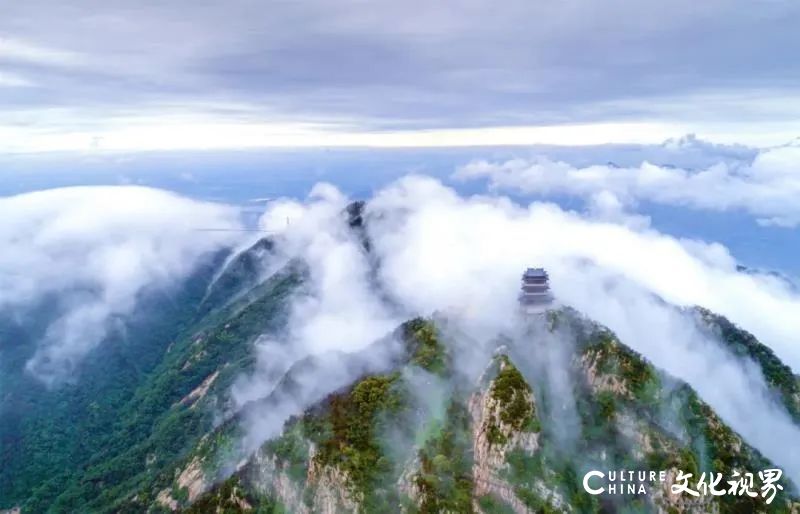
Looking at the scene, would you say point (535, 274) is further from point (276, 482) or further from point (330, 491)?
point (276, 482)

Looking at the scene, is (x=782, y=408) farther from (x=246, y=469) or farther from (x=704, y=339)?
(x=246, y=469)

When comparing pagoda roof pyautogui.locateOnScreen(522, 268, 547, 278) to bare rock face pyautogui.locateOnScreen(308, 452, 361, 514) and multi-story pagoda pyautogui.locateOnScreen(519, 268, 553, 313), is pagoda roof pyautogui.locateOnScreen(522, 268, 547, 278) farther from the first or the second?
bare rock face pyautogui.locateOnScreen(308, 452, 361, 514)

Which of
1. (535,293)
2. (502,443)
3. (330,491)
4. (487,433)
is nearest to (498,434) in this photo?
(502,443)

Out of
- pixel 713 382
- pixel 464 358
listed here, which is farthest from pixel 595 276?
pixel 464 358

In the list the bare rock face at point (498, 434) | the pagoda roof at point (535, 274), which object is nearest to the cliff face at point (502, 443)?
the bare rock face at point (498, 434)

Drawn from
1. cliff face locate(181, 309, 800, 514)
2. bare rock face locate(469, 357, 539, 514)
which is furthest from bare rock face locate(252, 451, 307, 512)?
bare rock face locate(469, 357, 539, 514)

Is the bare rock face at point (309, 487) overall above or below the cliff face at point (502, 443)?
below

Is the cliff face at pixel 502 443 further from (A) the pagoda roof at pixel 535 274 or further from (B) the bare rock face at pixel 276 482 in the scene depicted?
(A) the pagoda roof at pixel 535 274
